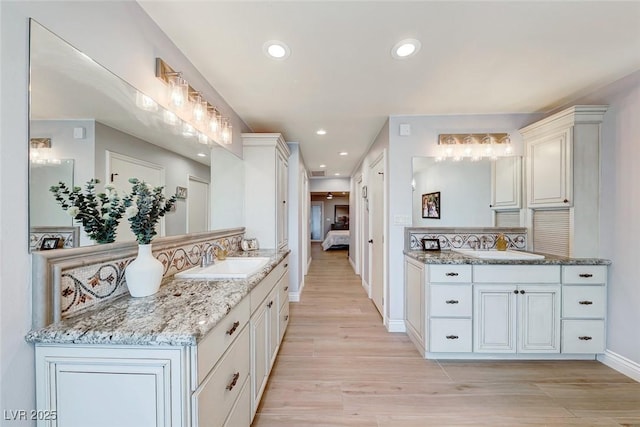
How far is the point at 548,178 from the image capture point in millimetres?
2428

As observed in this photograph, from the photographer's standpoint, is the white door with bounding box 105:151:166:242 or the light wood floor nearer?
the white door with bounding box 105:151:166:242

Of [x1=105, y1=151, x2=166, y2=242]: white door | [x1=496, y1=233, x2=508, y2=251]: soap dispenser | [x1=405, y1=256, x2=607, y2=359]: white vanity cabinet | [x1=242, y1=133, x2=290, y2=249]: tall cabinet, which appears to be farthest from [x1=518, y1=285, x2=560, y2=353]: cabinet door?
[x1=105, y1=151, x2=166, y2=242]: white door

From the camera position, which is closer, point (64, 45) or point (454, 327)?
point (64, 45)

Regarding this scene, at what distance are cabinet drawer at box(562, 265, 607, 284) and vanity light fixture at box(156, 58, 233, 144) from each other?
3151 mm

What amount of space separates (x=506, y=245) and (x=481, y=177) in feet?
2.51

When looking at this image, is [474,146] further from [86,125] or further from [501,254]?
[86,125]

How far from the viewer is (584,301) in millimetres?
2164

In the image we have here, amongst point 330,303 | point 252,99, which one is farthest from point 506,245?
point 252,99

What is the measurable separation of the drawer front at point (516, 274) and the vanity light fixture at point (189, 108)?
2497 mm

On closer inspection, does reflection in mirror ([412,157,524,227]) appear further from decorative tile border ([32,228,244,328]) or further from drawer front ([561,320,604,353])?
decorative tile border ([32,228,244,328])

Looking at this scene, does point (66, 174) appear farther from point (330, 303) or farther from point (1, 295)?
point (330, 303)

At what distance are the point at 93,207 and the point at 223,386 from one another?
961 millimetres

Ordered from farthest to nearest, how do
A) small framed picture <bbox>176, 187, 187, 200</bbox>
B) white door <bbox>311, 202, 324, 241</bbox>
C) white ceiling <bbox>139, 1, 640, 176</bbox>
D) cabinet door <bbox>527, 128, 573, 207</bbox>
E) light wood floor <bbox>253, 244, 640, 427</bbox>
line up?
white door <bbox>311, 202, 324, 241</bbox>, cabinet door <bbox>527, 128, 573, 207</bbox>, small framed picture <bbox>176, 187, 187, 200</bbox>, light wood floor <bbox>253, 244, 640, 427</bbox>, white ceiling <bbox>139, 1, 640, 176</bbox>

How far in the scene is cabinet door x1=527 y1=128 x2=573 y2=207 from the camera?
7.43ft
